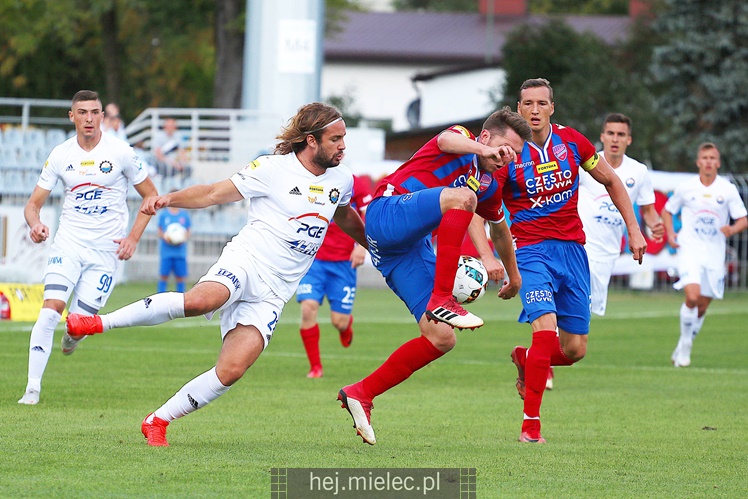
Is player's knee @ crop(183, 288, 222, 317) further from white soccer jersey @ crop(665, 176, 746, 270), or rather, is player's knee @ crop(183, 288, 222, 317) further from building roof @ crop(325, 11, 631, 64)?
building roof @ crop(325, 11, 631, 64)

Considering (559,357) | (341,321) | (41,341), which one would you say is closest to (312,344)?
(341,321)

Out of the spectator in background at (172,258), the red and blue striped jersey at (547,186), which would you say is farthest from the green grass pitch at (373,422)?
the spectator in background at (172,258)

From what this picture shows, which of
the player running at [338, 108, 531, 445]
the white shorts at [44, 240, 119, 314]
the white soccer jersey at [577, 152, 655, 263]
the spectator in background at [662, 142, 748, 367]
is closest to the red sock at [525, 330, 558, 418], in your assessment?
the player running at [338, 108, 531, 445]

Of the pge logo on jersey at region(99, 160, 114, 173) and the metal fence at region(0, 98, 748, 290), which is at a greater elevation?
the pge logo on jersey at region(99, 160, 114, 173)

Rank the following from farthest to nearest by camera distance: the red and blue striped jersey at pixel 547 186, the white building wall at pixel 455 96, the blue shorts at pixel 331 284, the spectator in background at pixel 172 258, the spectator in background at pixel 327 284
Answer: the white building wall at pixel 455 96 → the spectator in background at pixel 172 258 → the blue shorts at pixel 331 284 → the spectator in background at pixel 327 284 → the red and blue striped jersey at pixel 547 186

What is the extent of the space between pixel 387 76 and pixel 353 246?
62890 mm

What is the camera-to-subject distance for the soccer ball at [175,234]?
2272 cm

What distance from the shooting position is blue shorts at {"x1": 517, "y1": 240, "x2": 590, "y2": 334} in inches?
361

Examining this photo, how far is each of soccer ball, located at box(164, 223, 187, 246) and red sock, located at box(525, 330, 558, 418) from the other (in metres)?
14.3

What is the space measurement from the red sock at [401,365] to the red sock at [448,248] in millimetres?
580

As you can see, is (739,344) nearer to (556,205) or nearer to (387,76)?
(556,205)

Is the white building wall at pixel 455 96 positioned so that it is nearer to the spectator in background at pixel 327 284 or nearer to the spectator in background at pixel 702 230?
the spectator in background at pixel 702 230

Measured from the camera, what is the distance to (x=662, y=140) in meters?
38.0

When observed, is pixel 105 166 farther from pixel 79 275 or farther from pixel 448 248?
pixel 448 248
